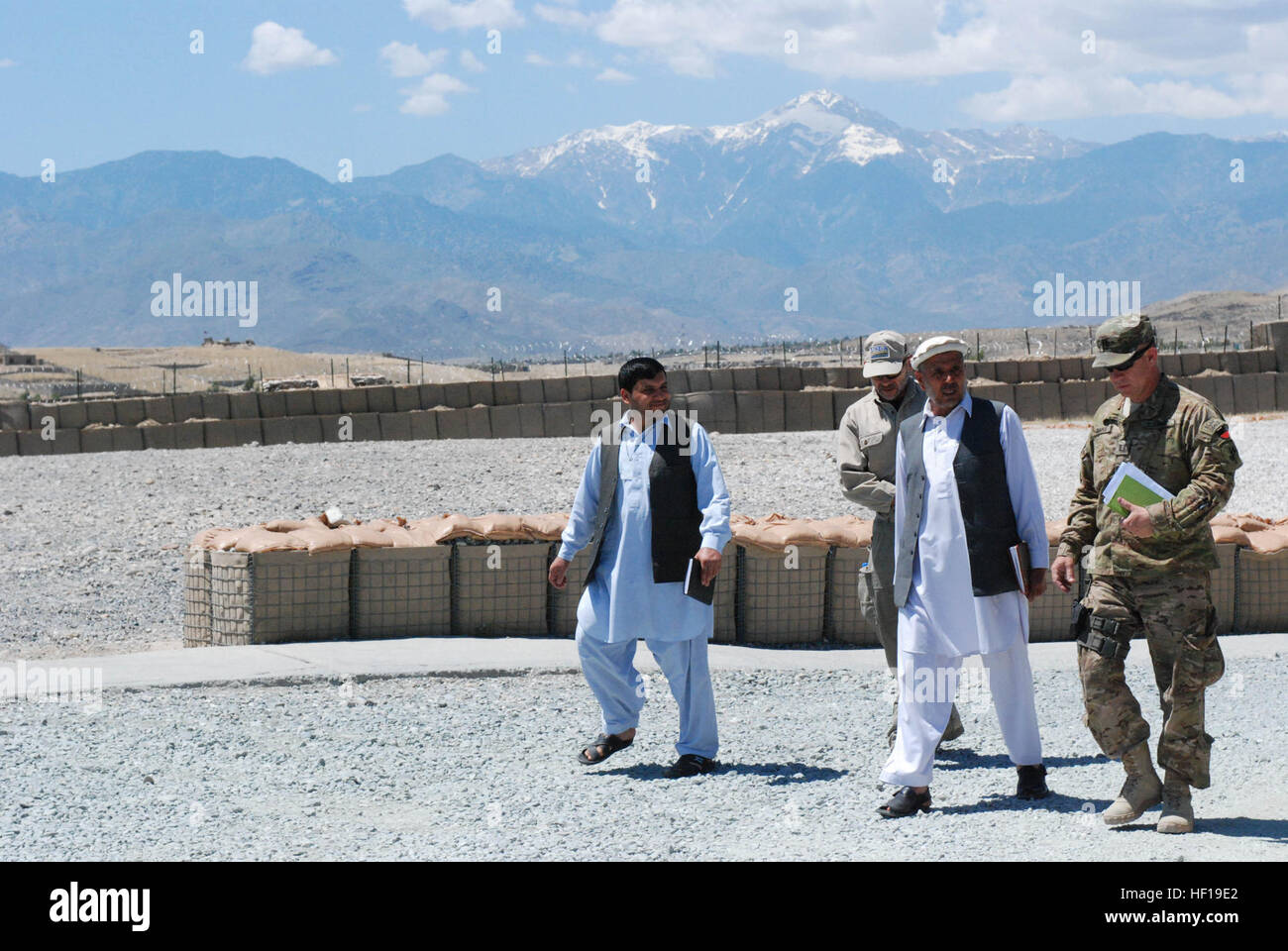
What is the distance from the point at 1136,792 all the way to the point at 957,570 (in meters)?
0.93

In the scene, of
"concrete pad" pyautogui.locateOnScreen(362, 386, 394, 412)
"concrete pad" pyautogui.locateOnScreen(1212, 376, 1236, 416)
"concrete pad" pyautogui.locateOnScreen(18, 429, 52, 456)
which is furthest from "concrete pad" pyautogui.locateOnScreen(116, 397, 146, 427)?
"concrete pad" pyautogui.locateOnScreen(1212, 376, 1236, 416)

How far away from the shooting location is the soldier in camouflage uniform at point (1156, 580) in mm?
4785

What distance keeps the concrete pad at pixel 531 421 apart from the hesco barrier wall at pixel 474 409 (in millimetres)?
19

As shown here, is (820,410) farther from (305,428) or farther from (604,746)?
(604,746)

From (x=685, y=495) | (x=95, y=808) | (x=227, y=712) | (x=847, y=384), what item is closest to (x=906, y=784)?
(x=685, y=495)

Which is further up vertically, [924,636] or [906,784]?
[924,636]

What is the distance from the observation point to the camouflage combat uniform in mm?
4777

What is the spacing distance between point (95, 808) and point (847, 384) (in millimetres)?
27783

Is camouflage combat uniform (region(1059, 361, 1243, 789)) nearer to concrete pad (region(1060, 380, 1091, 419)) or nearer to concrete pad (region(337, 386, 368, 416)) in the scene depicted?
concrete pad (region(337, 386, 368, 416))

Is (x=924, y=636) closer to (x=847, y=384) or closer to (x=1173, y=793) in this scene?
(x=1173, y=793)

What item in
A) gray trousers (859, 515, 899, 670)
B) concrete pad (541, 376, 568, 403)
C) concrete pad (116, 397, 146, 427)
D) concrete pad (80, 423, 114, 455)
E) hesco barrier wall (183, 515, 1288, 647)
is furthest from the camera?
concrete pad (541, 376, 568, 403)

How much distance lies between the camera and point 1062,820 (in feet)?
16.8

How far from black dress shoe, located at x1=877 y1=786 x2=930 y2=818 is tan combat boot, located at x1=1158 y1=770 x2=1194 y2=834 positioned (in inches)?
32.1

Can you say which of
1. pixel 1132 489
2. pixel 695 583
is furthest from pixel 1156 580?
pixel 695 583
